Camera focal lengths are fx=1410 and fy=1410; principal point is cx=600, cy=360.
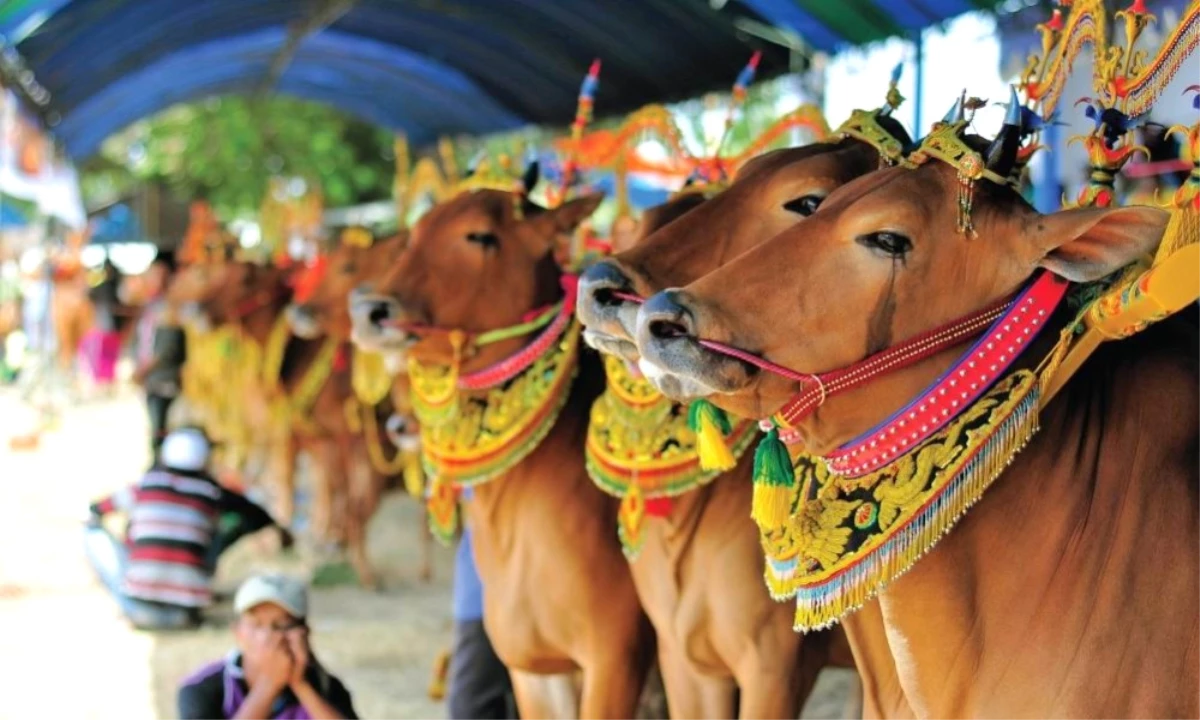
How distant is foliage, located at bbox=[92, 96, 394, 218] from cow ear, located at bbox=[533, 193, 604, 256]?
1424 cm

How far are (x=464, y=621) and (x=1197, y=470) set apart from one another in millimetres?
2897

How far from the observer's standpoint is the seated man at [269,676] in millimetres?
3844

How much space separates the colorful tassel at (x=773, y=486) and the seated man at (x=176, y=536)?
525cm

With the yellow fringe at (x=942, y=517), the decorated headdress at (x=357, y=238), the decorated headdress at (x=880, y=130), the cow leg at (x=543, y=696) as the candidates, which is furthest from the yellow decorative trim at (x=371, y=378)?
the yellow fringe at (x=942, y=517)

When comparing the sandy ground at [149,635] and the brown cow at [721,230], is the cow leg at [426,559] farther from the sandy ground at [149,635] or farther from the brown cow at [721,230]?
the brown cow at [721,230]

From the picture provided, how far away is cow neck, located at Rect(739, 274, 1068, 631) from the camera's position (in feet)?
6.92

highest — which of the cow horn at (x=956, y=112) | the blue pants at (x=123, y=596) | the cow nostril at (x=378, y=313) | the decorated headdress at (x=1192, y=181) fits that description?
the cow horn at (x=956, y=112)

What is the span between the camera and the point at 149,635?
278 inches

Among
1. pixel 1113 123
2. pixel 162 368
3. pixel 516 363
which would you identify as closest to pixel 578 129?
pixel 516 363

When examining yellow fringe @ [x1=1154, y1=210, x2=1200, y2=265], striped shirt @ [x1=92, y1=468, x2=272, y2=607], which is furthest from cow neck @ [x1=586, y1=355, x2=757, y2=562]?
striped shirt @ [x1=92, y1=468, x2=272, y2=607]

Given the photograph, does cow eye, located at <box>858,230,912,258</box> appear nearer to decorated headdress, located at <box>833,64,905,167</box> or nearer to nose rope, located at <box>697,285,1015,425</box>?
nose rope, located at <box>697,285,1015,425</box>

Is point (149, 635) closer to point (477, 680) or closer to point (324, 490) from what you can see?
point (324, 490)

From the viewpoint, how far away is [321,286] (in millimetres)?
7840

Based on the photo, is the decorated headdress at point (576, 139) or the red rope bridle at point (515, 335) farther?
the decorated headdress at point (576, 139)
